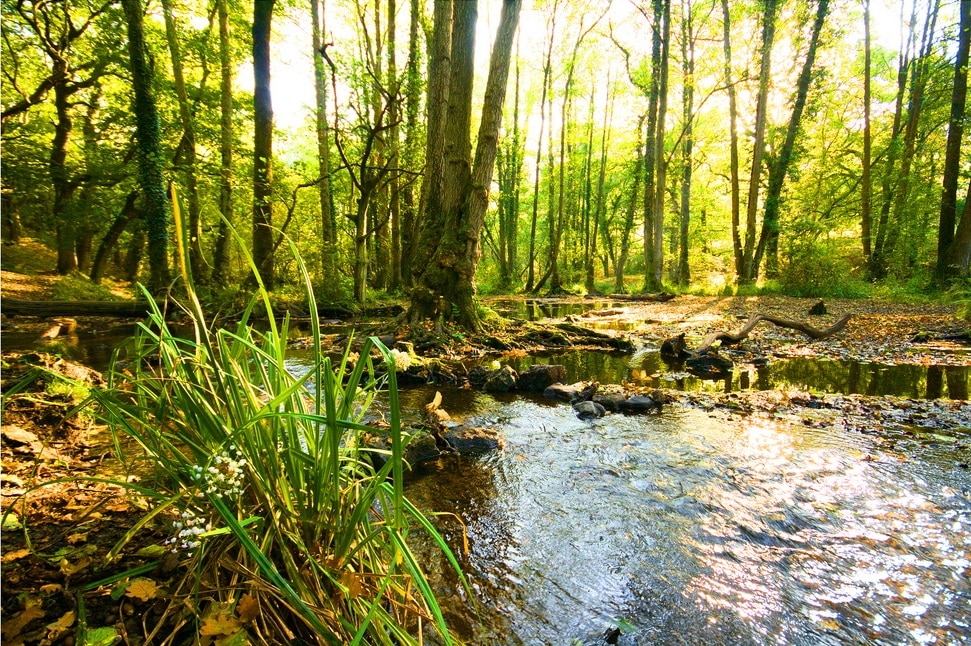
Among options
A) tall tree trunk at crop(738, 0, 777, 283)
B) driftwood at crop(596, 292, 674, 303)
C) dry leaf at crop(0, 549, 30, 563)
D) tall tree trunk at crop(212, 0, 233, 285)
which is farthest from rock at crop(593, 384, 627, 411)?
tall tree trunk at crop(738, 0, 777, 283)

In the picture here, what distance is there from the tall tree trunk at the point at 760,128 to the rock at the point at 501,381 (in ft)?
51.6

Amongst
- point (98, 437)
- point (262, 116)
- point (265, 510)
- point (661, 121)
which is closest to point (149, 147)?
point (262, 116)

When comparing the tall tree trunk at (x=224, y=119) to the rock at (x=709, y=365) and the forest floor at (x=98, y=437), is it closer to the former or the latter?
the forest floor at (x=98, y=437)

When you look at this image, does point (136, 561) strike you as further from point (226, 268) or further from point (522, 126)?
point (522, 126)

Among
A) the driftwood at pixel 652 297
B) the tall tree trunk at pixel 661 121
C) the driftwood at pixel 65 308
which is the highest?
the tall tree trunk at pixel 661 121

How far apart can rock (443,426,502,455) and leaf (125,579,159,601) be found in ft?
8.69

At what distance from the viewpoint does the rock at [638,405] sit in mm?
5018

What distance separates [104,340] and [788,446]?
11.8 metres

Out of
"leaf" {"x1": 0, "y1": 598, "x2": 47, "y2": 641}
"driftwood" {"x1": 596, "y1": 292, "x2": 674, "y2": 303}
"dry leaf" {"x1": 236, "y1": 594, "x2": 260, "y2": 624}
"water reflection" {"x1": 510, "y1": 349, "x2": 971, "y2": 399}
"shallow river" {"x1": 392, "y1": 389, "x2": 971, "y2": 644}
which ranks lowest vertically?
"shallow river" {"x1": 392, "y1": 389, "x2": 971, "y2": 644}

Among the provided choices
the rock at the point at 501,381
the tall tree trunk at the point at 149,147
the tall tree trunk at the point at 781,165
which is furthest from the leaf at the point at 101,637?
the tall tree trunk at the point at 781,165

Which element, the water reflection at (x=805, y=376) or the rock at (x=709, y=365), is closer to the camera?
the water reflection at (x=805, y=376)

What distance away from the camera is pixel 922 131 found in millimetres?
17688

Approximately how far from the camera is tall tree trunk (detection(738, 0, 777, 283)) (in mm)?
16469

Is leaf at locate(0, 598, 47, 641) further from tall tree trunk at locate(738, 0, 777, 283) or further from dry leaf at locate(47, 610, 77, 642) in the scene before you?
tall tree trunk at locate(738, 0, 777, 283)
